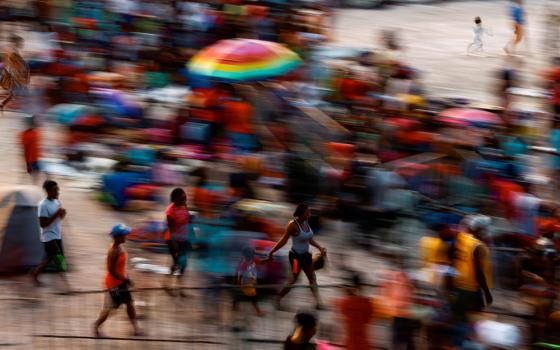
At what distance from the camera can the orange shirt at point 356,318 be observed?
1077 cm

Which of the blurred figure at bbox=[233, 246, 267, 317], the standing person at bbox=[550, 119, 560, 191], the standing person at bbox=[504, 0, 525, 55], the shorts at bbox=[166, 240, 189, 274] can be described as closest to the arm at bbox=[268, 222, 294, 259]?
the blurred figure at bbox=[233, 246, 267, 317]

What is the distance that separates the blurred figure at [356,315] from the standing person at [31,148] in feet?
20.3

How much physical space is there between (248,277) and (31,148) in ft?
15.8

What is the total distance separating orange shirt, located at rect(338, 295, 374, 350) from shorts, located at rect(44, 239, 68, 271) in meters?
3.64

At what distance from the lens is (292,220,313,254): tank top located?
12.6m

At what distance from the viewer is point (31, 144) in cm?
1564

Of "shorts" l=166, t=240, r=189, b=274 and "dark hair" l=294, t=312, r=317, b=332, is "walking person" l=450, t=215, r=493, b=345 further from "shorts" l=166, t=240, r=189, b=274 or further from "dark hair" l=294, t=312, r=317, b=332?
"shorts" l=166, t=240, r=189, b=274

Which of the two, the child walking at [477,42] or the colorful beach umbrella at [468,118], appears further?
the child walking at [477,42]

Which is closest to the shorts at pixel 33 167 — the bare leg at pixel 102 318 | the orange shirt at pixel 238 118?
the orange shirt at pixel 238 118

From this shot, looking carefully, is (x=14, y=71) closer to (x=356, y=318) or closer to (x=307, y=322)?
(x=356, y=318)

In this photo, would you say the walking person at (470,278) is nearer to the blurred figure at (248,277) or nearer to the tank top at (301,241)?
the tank top at (301,241)

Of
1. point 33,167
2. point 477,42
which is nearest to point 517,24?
point 477,42

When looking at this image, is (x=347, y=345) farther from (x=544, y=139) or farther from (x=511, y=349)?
(x=544, y=139)

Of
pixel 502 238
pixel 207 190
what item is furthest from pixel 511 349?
pixel 207 190
